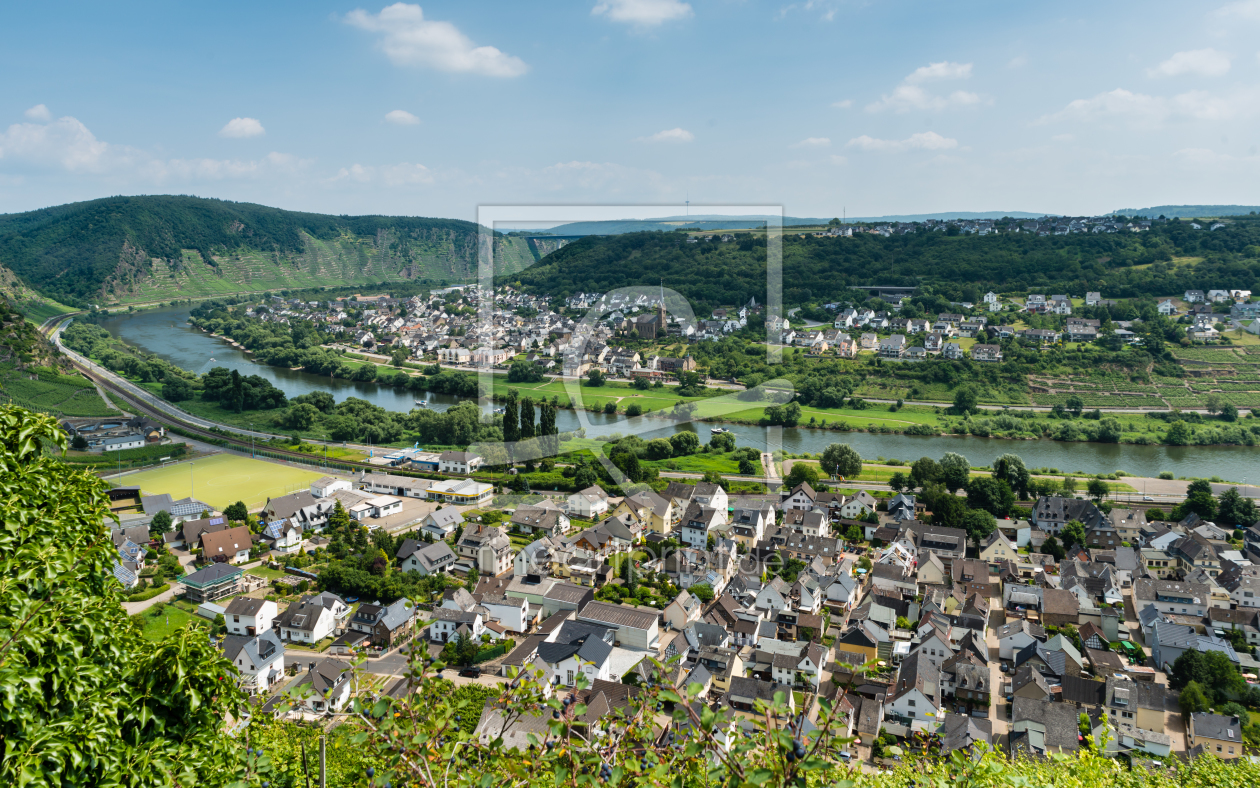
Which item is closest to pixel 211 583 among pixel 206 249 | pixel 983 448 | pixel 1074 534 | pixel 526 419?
pixel 526 419

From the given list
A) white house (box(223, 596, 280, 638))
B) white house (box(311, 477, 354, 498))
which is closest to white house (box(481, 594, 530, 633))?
white house (box(223, 596, 280, 638))

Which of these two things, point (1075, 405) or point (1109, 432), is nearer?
point (1109, 432)

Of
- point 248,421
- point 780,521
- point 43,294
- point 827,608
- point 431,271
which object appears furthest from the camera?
point 431,271

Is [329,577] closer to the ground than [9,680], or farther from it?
closer to the ground

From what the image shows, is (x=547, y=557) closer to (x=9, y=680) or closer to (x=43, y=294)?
(x=9, y=680)

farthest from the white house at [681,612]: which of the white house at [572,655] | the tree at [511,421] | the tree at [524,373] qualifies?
the tree at [524,373]

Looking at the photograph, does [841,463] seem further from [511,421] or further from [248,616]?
[248,616]

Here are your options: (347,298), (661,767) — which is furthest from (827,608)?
(347,298)

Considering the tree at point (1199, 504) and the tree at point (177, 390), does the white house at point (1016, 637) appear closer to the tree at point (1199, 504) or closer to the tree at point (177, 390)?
the tree at point (1199, 504)
